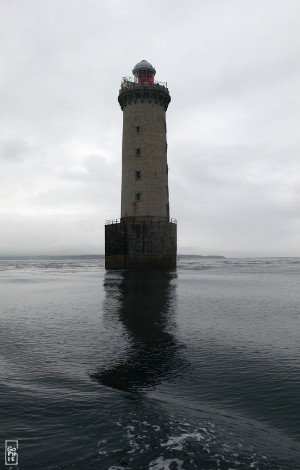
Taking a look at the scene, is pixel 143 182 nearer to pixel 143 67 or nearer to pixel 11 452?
pixel 143 67

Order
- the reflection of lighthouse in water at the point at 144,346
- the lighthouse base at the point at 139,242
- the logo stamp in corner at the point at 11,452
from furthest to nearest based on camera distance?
1. the lighthouse base at the point at 139,242
2. the reflection of lighthouse in water at the point at 144,346
3. the logo stamp in corner at the point at 11,452

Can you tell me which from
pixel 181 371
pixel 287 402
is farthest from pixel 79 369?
pixel 287 402

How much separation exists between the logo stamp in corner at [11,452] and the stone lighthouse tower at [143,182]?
116 ft

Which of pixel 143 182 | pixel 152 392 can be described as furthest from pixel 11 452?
pixel 143 182

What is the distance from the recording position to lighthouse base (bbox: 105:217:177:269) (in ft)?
133

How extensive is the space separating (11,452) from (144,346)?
5.62 meters

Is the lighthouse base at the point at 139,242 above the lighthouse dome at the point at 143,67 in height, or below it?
below

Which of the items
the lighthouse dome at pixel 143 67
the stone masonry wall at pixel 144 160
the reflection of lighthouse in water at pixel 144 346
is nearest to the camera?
the reflection of lighthouse in water at pixel 144 346

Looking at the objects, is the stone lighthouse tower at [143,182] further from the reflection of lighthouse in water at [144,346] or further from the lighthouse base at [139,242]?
the reflection of lighthouse in water at [144,346]

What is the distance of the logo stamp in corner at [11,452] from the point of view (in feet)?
15.8

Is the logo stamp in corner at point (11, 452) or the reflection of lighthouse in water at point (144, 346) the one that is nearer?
the logo stamp in corner at point (11, 452)

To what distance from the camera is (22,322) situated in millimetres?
13812

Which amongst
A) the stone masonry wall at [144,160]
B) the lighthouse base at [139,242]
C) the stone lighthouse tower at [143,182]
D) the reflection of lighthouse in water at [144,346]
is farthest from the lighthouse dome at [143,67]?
the reflection of lighthouse in water at [144,346]

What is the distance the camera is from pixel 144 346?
10.4 meters
